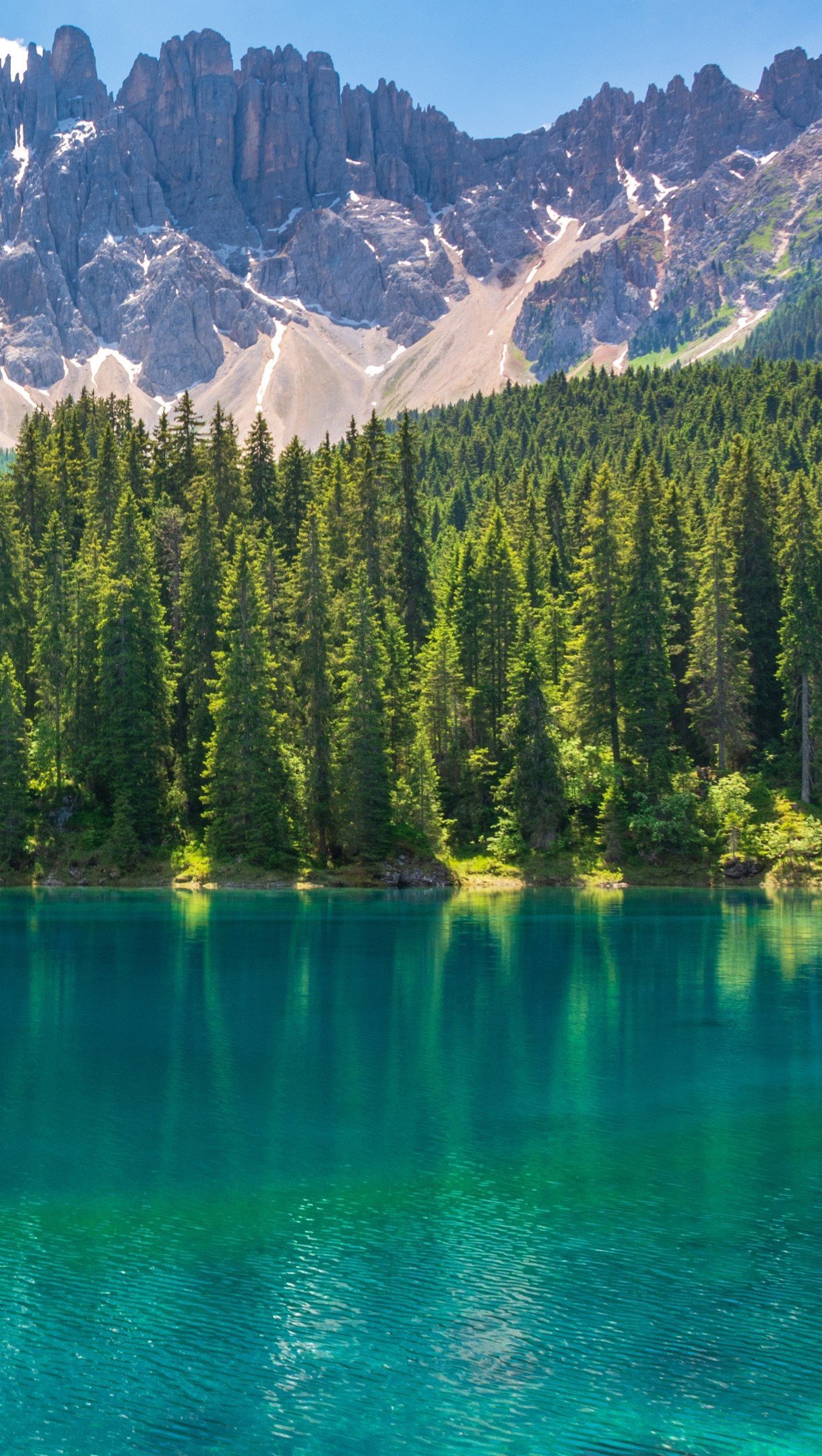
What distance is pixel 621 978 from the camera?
3934 cm

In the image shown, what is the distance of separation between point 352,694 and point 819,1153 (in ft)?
163

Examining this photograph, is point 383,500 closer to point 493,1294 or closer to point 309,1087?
point 309,1087

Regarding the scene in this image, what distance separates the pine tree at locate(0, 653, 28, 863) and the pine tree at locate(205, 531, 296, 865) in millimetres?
9890

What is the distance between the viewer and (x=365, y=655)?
69.8 meters

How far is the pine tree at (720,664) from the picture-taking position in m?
73.7

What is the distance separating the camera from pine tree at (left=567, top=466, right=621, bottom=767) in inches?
2852

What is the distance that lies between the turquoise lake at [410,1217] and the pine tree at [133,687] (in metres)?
31.8

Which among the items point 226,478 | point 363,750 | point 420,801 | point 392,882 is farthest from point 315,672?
point 226,478

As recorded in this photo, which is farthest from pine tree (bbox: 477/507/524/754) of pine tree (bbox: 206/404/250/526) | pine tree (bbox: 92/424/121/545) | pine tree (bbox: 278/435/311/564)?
pine tree (bbox: 92/424/121/545)

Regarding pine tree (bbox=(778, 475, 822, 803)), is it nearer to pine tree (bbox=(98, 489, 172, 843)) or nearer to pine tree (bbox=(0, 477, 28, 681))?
pine tree (bbox=(98, 489, 172, 843))

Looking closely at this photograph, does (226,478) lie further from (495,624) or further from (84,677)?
(495,624)

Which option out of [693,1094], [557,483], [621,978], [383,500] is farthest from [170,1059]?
[557,483]

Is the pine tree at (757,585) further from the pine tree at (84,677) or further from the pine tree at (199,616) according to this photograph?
the pine tree at (84,677)

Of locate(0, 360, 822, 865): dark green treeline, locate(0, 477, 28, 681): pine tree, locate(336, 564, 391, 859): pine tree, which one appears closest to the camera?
locate(336, 564, 391, 859): pine tree
